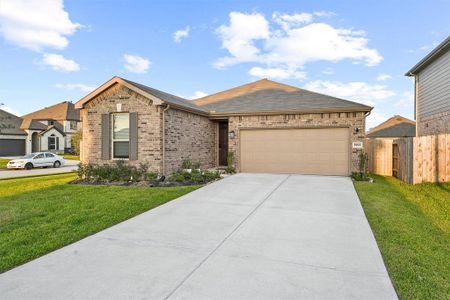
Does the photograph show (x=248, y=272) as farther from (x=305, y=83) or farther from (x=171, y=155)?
(x=305, y=83)

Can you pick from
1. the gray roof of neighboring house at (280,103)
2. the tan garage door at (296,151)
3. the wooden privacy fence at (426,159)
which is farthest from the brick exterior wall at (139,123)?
the wooden privacy fence at (426,159)

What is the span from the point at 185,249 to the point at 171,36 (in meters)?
15.2

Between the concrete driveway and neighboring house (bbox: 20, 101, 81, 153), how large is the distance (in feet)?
120

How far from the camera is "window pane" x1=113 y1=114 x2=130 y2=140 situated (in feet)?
36.0

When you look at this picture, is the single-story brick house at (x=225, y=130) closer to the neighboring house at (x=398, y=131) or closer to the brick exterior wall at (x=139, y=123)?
the brick exterior wall at (x=139, y=123)

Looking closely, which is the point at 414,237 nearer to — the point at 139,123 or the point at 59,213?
the point at 59,213

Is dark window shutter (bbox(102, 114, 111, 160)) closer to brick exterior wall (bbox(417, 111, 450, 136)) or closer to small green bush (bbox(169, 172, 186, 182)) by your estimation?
small green bush (bbox(169, 172, 186, 182))

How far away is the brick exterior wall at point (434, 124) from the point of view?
1166 cm

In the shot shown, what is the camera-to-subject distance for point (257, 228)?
470 centimetres

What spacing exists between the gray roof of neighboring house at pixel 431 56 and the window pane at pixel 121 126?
13.6 m

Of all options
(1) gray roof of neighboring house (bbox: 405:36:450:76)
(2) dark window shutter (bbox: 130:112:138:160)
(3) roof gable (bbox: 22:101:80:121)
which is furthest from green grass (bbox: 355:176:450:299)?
(3) roof gable (bbox: 22:101:80:121)

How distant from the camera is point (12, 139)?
31.9m

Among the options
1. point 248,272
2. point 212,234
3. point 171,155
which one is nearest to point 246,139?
point 171,155

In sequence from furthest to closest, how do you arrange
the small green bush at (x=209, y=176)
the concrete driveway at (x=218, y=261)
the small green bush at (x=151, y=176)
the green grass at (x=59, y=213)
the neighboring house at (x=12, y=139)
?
the neighboring house at (x=12, y=139) → the small green bush at (x=209, y=176) → the small green bush at (x=151, y=176) → the green grass at (x=59, y=213) → the concrete driveway at (x=218, y=261)
